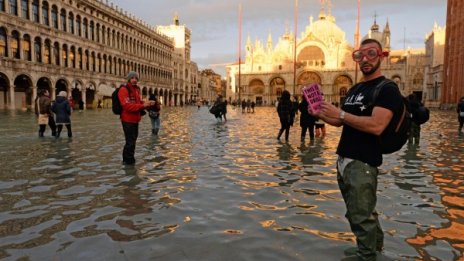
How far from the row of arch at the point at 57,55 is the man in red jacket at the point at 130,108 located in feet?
103

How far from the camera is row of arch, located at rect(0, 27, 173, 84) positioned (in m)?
33.0

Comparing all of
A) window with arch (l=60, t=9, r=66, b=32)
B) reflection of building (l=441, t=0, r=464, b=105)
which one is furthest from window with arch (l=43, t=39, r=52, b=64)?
reflection of building (l=441, t=0, r=464, b=105)

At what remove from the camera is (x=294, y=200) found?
503 cm

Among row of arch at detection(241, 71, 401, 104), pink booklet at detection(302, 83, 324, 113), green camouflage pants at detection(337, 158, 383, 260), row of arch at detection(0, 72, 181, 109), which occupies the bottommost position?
green camouflage pants at detection(337, 158, 383, 260)

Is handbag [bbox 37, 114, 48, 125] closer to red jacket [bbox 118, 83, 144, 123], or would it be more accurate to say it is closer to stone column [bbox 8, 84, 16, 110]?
red jacket [bbox 118, 83, 144, 123]

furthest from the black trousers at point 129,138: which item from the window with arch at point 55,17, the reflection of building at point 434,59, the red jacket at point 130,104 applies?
the reflection of building at point 434,59

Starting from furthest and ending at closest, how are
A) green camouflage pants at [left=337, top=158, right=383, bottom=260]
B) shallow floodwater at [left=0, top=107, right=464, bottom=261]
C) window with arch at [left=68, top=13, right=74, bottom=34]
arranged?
window with arch at [left=68, top=13, right=74, bottom=34] → shallow floodwater at [left=0, top=107, right=464, bottom=261] → green camouflage pants at [left=337, top=158, right=383, bottom=260]

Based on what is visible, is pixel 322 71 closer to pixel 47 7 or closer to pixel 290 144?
pixel 47 7

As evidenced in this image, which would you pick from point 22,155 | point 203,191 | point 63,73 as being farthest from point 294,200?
point 63,73

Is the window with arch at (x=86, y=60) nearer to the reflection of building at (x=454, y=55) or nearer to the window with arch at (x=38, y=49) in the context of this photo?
the window with arch at (x=38, y=49)

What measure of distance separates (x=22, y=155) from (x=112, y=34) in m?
49.1

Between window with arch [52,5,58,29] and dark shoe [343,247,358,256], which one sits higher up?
window with arch [52,5,58,29]

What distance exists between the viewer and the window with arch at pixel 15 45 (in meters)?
33.1

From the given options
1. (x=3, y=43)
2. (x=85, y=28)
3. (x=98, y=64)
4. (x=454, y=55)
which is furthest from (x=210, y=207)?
(x=454, y=55)
